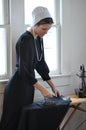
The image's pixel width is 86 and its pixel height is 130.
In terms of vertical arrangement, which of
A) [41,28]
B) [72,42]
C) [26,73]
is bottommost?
[26,73]

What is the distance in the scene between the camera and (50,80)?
8.80ft

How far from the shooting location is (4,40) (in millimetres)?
2656

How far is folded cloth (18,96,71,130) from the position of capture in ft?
7.45

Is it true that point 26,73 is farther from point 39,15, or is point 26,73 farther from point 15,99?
point 39,15

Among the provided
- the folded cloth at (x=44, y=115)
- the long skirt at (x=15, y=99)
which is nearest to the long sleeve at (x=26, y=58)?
the long skirt at (x=15, y=99)

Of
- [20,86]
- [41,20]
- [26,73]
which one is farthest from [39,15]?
[20,86]

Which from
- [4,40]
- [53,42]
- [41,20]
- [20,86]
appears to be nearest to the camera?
[41,20]

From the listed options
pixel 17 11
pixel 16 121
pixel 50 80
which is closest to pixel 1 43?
pixel 17 11

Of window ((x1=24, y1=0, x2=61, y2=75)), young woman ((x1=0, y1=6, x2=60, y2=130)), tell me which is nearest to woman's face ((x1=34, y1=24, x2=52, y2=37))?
young woman ((x1=0, y1=6, x2=60, y2=130))

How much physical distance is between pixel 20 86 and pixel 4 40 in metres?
0.56

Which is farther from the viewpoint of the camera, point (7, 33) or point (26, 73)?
point (7, 33)

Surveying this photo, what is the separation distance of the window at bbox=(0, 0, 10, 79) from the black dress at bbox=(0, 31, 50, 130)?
0.90ft

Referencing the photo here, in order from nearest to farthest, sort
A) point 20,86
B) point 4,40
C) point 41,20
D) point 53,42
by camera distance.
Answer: point 41,20 < point 20,86 < point 4,40 < point 53,42

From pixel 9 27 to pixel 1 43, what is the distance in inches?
7.2
